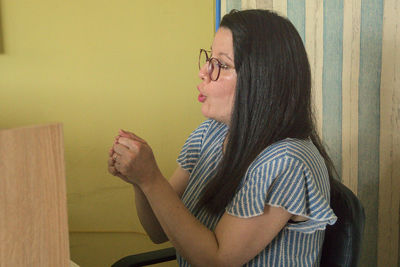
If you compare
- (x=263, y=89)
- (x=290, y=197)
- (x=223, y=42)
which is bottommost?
(x=290, y=197)

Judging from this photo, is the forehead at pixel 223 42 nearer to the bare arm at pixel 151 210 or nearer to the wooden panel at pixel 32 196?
the bare arm at pixel 151 210

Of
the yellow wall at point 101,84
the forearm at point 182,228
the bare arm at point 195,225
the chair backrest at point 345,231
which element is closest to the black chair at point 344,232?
the chair backrest at point 345,231

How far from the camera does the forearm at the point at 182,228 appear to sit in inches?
35.7

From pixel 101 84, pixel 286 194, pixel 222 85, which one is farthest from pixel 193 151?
pixel 101 84

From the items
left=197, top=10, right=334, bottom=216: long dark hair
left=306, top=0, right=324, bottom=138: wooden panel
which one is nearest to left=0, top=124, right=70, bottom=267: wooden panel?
left=197, top=10, right=334, bottom=216: long dark hair

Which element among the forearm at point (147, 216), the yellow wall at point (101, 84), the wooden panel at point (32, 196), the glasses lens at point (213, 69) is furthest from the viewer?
the yellow wall at point (101, 84)

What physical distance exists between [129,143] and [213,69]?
0.26 meters

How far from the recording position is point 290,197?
879mm

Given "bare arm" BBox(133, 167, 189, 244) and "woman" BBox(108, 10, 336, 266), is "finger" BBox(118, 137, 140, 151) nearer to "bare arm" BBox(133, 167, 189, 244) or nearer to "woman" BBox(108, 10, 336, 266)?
"woman" BBox(108, 10, 336, 266)

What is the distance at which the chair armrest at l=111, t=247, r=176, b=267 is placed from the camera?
1091mm

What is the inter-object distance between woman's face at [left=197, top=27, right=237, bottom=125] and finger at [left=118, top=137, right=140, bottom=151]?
20 cm

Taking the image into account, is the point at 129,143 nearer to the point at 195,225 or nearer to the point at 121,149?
the point at 121,149

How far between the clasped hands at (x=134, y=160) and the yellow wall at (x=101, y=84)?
95cm

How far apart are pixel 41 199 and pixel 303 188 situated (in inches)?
22.8
